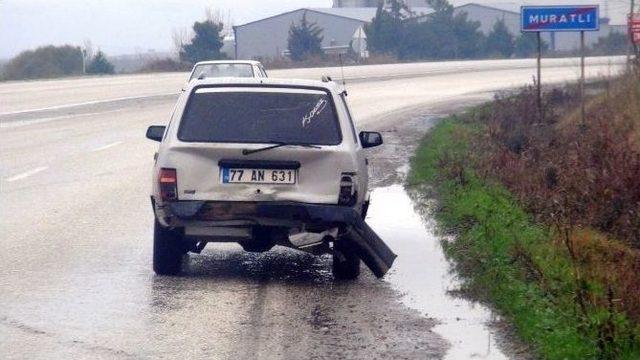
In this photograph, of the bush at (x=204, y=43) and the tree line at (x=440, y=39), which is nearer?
the bush at (x=204, y=43)

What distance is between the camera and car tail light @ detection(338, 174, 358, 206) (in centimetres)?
917

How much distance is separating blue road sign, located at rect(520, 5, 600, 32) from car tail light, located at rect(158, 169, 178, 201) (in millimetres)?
13901

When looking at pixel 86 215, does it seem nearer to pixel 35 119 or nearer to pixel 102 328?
pixel 102 328

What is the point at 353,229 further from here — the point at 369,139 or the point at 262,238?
the point at 369,139

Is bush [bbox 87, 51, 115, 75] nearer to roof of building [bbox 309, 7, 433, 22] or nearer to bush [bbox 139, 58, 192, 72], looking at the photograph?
bush [bbox 139, 58, 192, 72]

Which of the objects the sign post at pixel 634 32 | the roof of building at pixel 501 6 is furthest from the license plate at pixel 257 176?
the roof of building at pixel 501 6

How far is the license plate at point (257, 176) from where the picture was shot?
29.9ft

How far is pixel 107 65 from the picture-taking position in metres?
68.0

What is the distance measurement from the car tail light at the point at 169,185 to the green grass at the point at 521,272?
2.42 m

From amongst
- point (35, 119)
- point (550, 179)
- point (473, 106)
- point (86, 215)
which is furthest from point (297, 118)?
point (473, 106)

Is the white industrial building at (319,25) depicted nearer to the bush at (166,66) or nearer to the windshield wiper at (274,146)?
the bush at (166,66)

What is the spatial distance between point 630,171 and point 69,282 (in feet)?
21.9

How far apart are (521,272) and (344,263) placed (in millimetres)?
1427

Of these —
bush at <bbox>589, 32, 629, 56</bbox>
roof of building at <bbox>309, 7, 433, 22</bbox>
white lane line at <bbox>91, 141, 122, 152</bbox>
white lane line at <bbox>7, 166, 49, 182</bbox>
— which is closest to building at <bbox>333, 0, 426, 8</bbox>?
roof of building at <bbox>309, 7, 433, 22</bbox>
